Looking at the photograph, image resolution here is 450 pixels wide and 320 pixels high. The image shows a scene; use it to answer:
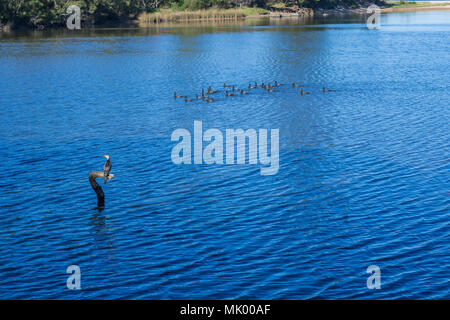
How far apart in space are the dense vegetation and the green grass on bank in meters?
2.82

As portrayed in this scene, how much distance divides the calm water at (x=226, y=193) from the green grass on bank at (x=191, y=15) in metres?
91.0

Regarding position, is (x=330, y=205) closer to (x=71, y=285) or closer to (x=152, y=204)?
(x=152, y=204)

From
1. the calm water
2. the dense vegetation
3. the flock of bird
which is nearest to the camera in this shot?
the calm water

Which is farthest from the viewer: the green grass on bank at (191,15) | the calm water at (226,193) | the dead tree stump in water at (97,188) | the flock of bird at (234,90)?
the green grass on bank at (191,15)

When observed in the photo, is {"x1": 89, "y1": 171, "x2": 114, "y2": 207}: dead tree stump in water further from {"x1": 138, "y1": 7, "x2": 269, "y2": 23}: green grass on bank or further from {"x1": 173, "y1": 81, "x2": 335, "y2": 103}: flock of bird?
{"x1": 138, "y1": 7, "x2": 269, "y2": 23}: green grass on bank

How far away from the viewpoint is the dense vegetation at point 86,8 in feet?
415

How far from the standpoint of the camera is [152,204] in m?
28.7

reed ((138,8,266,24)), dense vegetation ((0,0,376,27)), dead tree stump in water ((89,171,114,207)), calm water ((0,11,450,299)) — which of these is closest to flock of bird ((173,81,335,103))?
calm water ((0,11,450,299))

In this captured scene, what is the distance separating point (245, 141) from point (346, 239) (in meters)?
16.3

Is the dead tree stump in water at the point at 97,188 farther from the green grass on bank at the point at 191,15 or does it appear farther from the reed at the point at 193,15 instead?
the green grass on bank at the point at 191,15

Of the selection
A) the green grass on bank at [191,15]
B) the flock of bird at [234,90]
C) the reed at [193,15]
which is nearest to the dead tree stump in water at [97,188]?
the flock of bird at [234,90]

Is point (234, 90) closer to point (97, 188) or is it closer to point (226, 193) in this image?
point (226, 193)

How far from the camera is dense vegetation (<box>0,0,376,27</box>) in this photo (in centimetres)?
12650
